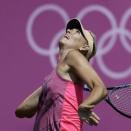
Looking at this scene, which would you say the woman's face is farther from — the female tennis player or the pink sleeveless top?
the pink sleeveless top

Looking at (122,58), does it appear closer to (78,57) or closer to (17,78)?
(17,78)

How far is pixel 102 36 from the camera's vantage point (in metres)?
4.77

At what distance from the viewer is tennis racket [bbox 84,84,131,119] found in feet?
8.95

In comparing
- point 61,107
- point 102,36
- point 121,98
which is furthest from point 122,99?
point 102,36

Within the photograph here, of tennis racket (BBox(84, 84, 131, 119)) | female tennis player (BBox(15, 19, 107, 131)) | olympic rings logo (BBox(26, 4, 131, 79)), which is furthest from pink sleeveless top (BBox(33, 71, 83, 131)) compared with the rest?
olympic rings logo (BBox(26, 4, 131, 79))

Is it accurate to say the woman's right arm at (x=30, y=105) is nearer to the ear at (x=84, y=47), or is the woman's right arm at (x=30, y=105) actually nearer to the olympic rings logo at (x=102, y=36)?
the ear at (x=84, y=47)

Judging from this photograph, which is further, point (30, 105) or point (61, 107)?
point (30, 105)

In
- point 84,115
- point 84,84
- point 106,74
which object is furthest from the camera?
point 106,74

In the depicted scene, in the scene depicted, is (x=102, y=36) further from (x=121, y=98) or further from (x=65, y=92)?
(x=65, y=92)

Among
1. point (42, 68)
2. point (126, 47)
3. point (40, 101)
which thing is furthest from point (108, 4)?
point (40, 101)

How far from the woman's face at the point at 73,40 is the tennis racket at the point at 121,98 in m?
Answer: 0.42

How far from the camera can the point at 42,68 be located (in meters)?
4.80

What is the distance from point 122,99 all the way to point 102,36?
1.96 m

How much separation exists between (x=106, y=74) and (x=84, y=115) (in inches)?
103
